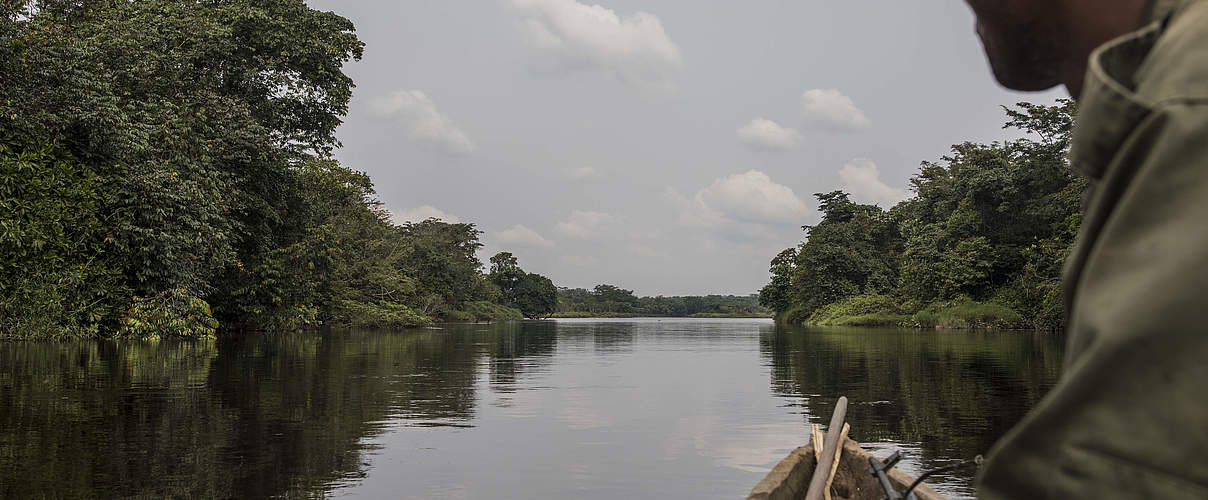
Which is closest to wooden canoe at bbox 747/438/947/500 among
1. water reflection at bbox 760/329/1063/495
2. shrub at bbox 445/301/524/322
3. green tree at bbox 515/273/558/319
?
water reflection at bbox 760/329/1063/495

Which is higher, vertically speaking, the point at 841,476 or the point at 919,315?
the point at 919,315

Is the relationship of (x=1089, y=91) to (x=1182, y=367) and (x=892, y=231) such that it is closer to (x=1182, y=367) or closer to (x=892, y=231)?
(x=1182, y=367)

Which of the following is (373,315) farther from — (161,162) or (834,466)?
(834,466)

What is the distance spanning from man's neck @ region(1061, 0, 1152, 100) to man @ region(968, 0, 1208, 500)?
9 centimetres

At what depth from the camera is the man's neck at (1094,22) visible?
0.76m

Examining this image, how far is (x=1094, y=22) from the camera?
2.62 ft

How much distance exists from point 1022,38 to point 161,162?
881 inches

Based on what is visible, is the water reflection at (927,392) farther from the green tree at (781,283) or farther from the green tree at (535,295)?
the green tree at (535,295)

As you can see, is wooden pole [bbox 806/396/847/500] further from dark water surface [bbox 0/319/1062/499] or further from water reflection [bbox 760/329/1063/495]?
water reflection [bbox 760/329/1063/495]

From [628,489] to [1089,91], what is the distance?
5.51 m

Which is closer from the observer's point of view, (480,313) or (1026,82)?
(1026,82)

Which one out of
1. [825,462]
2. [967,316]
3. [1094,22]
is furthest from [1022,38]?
[967,316]

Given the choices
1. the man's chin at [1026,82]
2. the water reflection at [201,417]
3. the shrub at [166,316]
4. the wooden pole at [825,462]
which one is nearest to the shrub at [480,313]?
the shrub at [166,316]

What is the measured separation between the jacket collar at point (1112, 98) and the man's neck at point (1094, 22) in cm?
4
